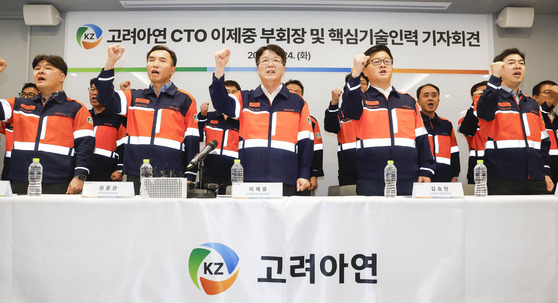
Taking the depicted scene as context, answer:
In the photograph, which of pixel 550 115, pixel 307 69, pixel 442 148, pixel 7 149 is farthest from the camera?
pixel 307 69

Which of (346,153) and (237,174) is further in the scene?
(346,153)

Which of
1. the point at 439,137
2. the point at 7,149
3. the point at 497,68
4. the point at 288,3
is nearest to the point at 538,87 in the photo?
the point at 439,137

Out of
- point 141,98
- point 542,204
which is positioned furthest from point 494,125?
point 141,98

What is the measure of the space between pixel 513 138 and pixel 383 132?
1.24 metres

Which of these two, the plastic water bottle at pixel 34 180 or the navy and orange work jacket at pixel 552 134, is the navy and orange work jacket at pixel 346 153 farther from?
the plastic water bottle at pixel 34 180

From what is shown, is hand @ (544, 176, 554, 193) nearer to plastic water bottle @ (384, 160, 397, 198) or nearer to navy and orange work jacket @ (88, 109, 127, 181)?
plastic water bottle @ (384, 160, 397, 198)

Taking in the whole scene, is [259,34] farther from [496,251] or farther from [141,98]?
[496,251]

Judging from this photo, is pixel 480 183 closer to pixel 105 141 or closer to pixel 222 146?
pixel 222 146

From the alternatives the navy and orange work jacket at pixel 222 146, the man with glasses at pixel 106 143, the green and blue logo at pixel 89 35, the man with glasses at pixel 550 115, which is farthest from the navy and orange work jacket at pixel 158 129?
the man with glasses at pixel 550 115

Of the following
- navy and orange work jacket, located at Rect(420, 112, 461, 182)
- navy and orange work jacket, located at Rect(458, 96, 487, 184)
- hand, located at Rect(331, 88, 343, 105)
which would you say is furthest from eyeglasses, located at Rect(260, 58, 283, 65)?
navy and orange work jacket, located at Rect(420, 112, 461, 182)

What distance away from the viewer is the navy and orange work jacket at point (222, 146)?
13.5 feet

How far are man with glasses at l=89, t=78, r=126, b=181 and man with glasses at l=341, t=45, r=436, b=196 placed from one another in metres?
2.27

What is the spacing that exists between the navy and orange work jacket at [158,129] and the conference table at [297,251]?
1234 mm

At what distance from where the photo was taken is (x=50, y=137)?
11.1 feet
